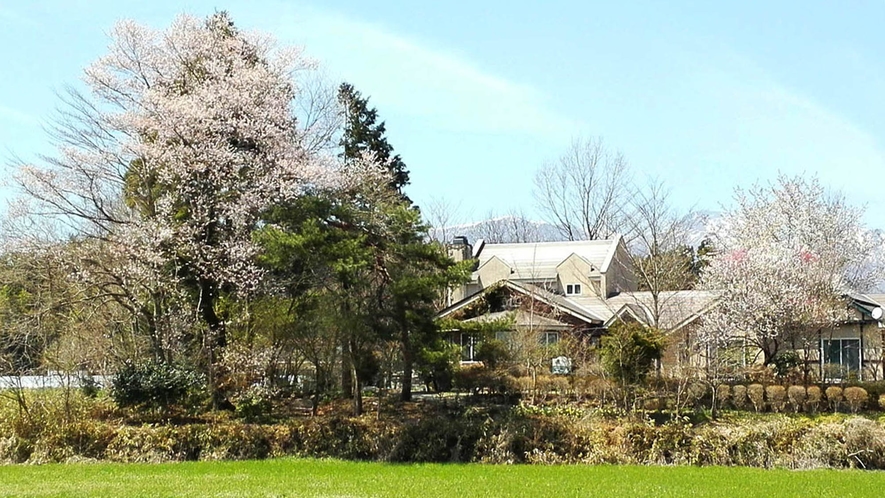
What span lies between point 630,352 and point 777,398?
14.2 ft

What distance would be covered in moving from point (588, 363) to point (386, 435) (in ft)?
22.0

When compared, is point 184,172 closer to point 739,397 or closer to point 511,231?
point 739,397

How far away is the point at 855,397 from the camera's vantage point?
21.1m

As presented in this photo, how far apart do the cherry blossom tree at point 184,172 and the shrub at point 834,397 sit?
42.3 feet

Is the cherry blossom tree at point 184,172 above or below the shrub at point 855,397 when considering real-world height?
above

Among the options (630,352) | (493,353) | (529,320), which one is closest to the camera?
(630,352)

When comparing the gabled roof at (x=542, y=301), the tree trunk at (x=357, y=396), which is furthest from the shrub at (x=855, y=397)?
the tree trunk at (x=357, y=396)

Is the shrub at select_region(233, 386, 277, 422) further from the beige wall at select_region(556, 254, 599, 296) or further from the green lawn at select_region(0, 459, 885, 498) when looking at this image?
the beige wall at select_region(556, 254, 599, 296)

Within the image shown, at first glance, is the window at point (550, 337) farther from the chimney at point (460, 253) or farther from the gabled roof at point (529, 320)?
the chimney at point (460, 253)

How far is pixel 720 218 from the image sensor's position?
3262 cm

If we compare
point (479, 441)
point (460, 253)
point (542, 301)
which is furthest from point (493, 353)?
point (460, 253)

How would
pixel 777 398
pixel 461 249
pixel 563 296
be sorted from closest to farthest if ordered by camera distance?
pixel 777 398 → pixel 563 296 → pixel 461 249

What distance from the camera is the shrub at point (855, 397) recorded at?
21.1 m

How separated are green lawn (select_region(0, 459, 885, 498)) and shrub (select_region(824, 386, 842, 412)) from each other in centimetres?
529
